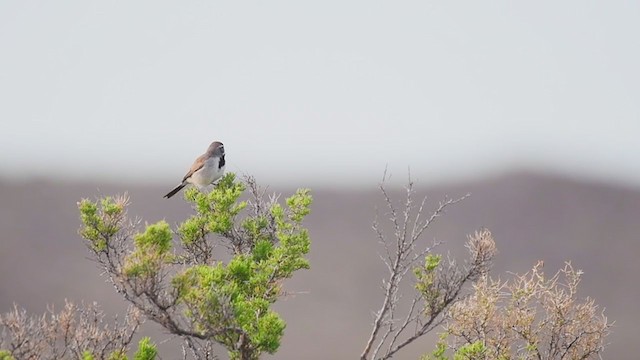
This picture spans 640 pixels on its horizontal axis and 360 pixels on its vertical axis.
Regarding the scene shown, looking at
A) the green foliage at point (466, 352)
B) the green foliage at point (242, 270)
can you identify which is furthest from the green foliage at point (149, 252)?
the green foliage at point (466, 352)

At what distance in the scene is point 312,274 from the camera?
104688 millimetres

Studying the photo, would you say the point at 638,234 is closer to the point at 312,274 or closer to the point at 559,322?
the point at 312,274

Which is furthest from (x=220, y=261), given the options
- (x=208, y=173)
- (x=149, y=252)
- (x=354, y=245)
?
(x=354, y=245)

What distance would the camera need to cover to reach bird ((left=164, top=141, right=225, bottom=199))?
52.3 ft

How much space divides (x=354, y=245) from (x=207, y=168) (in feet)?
316

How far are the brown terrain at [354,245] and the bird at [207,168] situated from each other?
7126cm

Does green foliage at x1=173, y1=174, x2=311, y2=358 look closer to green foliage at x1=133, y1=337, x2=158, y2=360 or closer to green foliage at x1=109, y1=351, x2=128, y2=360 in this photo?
green foliage at x1=133, y1=337, x2=158, y2=360

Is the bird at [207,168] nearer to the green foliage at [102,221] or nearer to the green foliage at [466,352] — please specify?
the green foliage at [102,221]

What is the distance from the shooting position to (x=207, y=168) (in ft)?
53.3

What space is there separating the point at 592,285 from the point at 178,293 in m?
101

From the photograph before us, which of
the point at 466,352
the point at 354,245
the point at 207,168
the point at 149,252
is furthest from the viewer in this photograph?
the point at 354,245

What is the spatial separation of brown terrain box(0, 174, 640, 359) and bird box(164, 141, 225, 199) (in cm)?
7126

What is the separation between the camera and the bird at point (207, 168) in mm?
15953

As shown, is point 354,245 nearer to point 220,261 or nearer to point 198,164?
point 198,164
